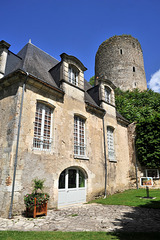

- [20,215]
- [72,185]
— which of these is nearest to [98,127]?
[72,185]

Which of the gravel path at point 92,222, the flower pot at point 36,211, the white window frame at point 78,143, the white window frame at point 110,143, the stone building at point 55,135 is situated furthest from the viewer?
the white window frame at point 110,143

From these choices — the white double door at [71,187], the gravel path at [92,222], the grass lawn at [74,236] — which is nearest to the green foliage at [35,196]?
the gravel path at [92,222]

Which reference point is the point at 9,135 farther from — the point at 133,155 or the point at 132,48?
the point at 132,48

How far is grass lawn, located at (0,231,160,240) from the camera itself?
3479 millimetres

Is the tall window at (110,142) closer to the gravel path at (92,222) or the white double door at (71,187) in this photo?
the white double door at (71,187)

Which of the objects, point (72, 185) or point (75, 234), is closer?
point (75, 234)

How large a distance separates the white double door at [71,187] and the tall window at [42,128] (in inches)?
62.7

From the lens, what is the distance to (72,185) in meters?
7.70

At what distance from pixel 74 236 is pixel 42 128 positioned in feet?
→ 14.0

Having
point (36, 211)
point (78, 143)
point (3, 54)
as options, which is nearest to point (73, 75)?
point (3, 54)

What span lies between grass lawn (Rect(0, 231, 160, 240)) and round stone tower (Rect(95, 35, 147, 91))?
2190 cm

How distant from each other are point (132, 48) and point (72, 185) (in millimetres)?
23996

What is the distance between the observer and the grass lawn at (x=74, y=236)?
3.48 metres

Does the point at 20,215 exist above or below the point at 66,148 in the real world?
below
